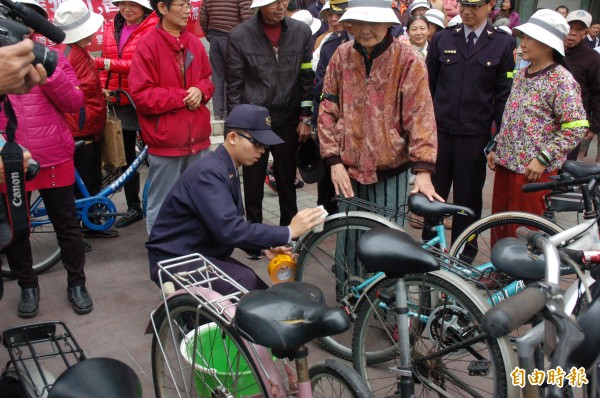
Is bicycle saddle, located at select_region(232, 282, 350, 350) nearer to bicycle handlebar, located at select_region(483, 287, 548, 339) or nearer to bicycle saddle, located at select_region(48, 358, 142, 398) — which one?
bicycle saddle, located at select_region(48, 358, 142, 398)

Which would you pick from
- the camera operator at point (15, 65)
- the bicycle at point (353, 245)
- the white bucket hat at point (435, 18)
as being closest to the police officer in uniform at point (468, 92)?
the bicycle at point (353, 245)

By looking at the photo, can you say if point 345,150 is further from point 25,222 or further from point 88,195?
point 88,195

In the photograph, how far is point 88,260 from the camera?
505 centimetres

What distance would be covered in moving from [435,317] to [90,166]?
3411 millimetres

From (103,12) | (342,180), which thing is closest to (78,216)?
(342,180)

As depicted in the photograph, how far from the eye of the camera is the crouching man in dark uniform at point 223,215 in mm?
3012

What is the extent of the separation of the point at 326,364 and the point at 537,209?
97.6 inches

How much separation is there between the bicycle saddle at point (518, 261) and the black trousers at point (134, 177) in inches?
160

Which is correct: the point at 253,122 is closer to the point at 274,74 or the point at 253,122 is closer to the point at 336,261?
the point at 336,261

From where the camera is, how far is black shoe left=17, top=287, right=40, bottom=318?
4062mm

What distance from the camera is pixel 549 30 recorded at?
13.2 ft

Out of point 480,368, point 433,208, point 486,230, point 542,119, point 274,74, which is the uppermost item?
point 274,74

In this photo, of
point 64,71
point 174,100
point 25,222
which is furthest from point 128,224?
point 25,222

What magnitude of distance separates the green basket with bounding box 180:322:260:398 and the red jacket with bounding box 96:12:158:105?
322 cm
